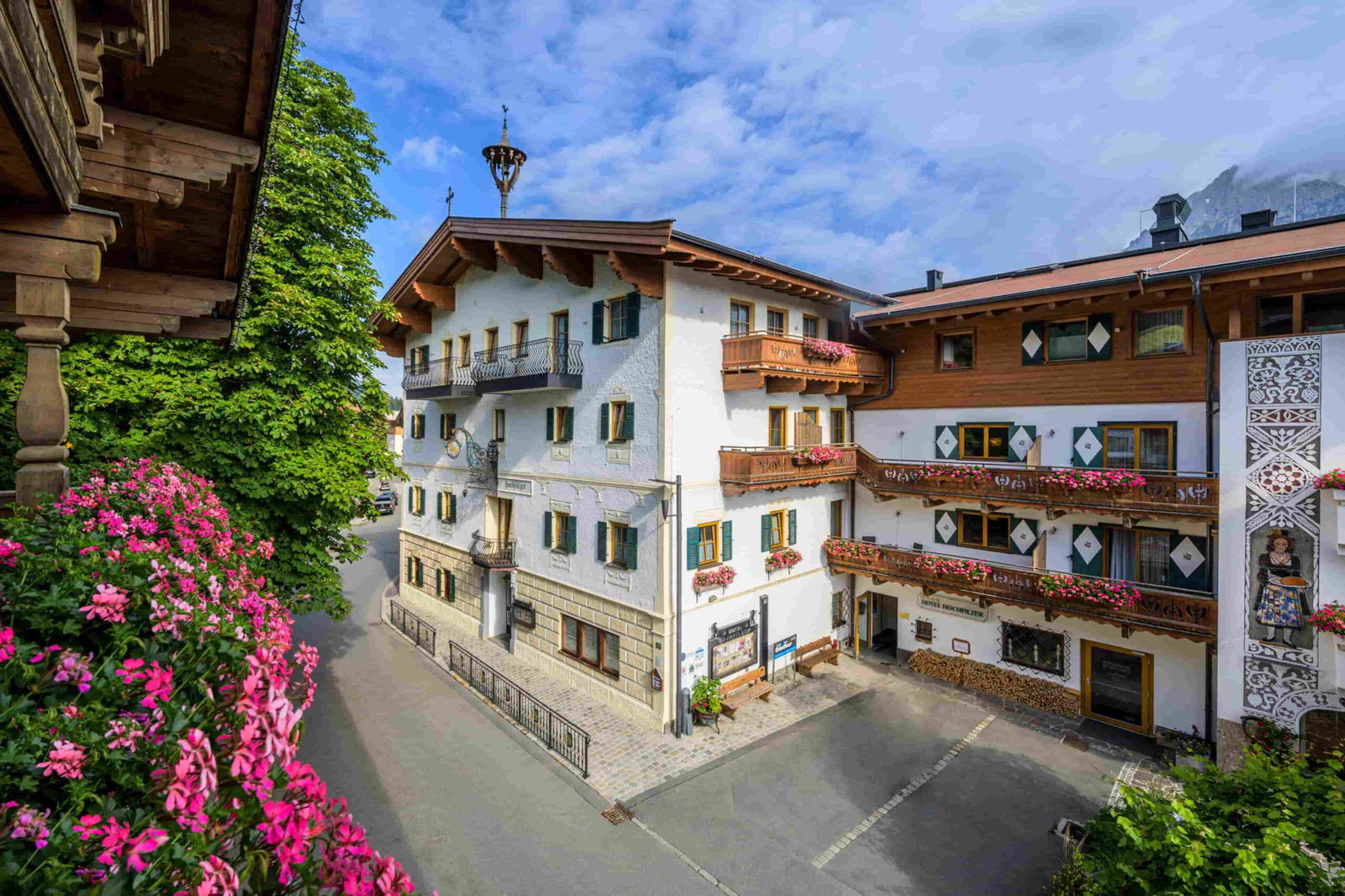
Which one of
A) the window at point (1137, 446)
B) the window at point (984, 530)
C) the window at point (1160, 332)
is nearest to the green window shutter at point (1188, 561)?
the window at point (1137, 446)

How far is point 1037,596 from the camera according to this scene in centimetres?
1602

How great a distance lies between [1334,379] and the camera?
12039 millimetres

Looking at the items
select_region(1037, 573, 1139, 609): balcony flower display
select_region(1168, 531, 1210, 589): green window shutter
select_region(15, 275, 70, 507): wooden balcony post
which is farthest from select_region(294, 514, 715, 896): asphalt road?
select_region(1168, 531, 1210, 589): green window shutter

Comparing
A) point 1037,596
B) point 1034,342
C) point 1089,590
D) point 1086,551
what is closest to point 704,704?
Answer: point 1037,596

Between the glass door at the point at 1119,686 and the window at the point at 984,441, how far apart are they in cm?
574

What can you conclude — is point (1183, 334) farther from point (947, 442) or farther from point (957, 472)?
point (947, 442)

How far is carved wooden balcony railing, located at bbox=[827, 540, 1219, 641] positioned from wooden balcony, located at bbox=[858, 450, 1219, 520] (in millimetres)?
1844

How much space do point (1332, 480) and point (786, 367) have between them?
11177 mm

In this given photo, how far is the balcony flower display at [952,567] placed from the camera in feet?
55.9

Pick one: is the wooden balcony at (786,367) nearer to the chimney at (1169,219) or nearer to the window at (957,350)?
the window at (957,350)

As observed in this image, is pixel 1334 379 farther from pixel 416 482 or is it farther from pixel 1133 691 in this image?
pixel 416 482

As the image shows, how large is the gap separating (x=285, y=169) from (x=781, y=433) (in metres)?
14.5

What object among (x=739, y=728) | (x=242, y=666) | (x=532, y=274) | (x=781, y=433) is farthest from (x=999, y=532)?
(x=242, y=666)

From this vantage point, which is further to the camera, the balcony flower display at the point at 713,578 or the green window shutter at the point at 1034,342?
the green window shutter at the point at 1034,342
